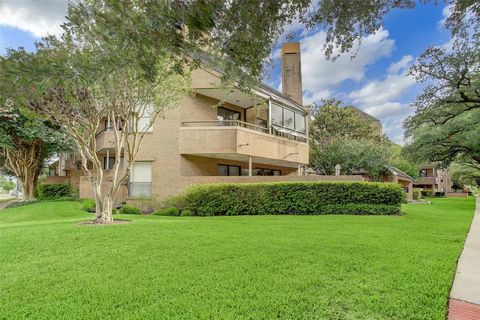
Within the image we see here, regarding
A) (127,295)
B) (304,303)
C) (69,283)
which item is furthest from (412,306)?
(69,283)

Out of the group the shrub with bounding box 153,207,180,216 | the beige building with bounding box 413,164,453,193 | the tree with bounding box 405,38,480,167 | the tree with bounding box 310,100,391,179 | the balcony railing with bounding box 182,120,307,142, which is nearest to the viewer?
the shrub with bounding box 153,207,180,216

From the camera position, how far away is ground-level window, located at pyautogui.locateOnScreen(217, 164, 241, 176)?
843 inches

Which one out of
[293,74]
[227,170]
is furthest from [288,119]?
[293,74]

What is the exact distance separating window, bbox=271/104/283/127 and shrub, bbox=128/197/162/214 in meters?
9.40

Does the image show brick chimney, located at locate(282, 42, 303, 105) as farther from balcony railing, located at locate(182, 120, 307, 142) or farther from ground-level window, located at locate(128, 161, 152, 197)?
ground-level window, located at locate(128, 161, 152, 197)

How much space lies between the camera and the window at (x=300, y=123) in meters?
24.0

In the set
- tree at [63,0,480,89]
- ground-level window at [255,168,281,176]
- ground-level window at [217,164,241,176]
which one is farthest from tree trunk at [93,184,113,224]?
ground-level window at [255,168,281,176]

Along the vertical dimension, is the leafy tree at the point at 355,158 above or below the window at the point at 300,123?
below

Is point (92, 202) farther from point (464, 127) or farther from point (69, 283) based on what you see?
point (464, 127)

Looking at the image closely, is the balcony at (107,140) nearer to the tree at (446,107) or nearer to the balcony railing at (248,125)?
the balcony railing at (248,125)

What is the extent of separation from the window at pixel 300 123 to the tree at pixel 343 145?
6.44 m

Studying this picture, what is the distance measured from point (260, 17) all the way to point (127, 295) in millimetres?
4051

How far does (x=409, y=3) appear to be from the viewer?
468 centimetres

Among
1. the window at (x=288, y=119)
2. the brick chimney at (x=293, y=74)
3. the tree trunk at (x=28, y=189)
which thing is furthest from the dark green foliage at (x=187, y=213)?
the tree trunk at (x=28, y=189)
